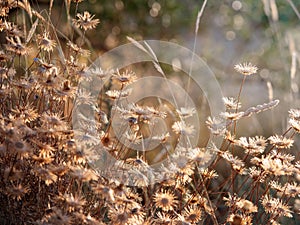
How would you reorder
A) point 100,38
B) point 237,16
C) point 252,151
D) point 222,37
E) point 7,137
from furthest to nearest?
point 222,37 < point 237,16 < point 100,38 < point 252,151 < point 7,137

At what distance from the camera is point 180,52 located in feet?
12.2

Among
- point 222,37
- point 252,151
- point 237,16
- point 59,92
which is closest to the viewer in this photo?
point 59,92

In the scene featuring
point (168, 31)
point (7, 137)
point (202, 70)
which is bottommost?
point (202, 70)

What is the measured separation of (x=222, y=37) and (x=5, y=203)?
3.39 metres

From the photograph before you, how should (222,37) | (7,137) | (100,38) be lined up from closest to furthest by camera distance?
1. (7,137)
2. (100,38)
3. (222,37)

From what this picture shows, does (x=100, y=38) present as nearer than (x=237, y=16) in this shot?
Yes

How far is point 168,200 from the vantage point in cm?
110

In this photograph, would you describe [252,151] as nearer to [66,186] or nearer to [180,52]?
[66,186]

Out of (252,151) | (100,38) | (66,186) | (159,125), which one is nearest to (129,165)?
(66,186)

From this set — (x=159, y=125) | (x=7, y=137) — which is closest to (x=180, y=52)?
(x=159, y=125)

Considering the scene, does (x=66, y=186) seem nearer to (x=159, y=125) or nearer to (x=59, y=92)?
(x=59, y=92)

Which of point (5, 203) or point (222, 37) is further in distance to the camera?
point (222, 37)

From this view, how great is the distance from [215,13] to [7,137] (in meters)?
3.05

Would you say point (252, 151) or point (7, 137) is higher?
point (7, 137)
